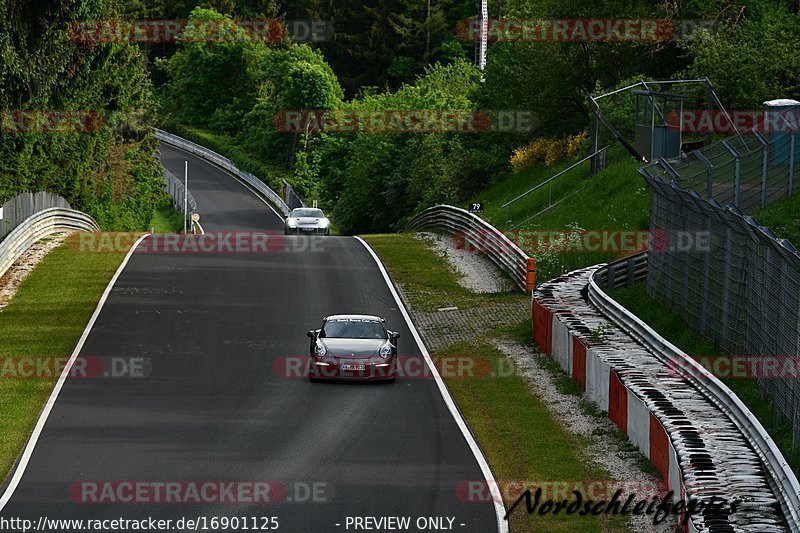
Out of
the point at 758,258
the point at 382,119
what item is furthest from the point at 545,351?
the point at 382,119

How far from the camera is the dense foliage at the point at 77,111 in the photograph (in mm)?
40969

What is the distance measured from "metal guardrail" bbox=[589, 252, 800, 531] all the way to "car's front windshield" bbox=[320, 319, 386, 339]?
508cm

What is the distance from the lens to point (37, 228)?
41750mm

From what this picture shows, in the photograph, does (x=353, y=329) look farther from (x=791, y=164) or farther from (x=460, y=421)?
(x=791, y=164)

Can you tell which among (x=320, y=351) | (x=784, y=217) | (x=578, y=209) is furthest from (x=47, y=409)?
(x=578, y=209)

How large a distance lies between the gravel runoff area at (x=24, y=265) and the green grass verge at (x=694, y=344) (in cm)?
1621

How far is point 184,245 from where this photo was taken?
43250mm

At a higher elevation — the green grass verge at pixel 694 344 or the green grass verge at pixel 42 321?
the green grass verge at pixel 694 344

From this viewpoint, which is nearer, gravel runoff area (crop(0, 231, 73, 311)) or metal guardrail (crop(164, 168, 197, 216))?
gravel runoff area (crop(0, 231, 73, 311))

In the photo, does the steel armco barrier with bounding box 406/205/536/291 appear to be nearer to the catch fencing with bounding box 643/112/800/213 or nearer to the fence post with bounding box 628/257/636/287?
the fence post with bounding box 628/257/636/287

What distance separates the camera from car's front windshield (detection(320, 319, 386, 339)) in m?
25.9

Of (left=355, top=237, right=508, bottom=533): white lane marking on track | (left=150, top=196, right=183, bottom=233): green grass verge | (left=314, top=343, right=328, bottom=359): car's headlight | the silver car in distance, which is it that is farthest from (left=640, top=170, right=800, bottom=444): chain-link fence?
(left=150, top=196, right=183, bottom=233): green grass verge

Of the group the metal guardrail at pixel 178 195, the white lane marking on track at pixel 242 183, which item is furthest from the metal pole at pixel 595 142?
the metal guardrail at pixel 178 195

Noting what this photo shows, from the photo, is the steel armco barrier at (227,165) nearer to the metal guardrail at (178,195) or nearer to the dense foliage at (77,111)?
the metal guardrail at (178,195)
